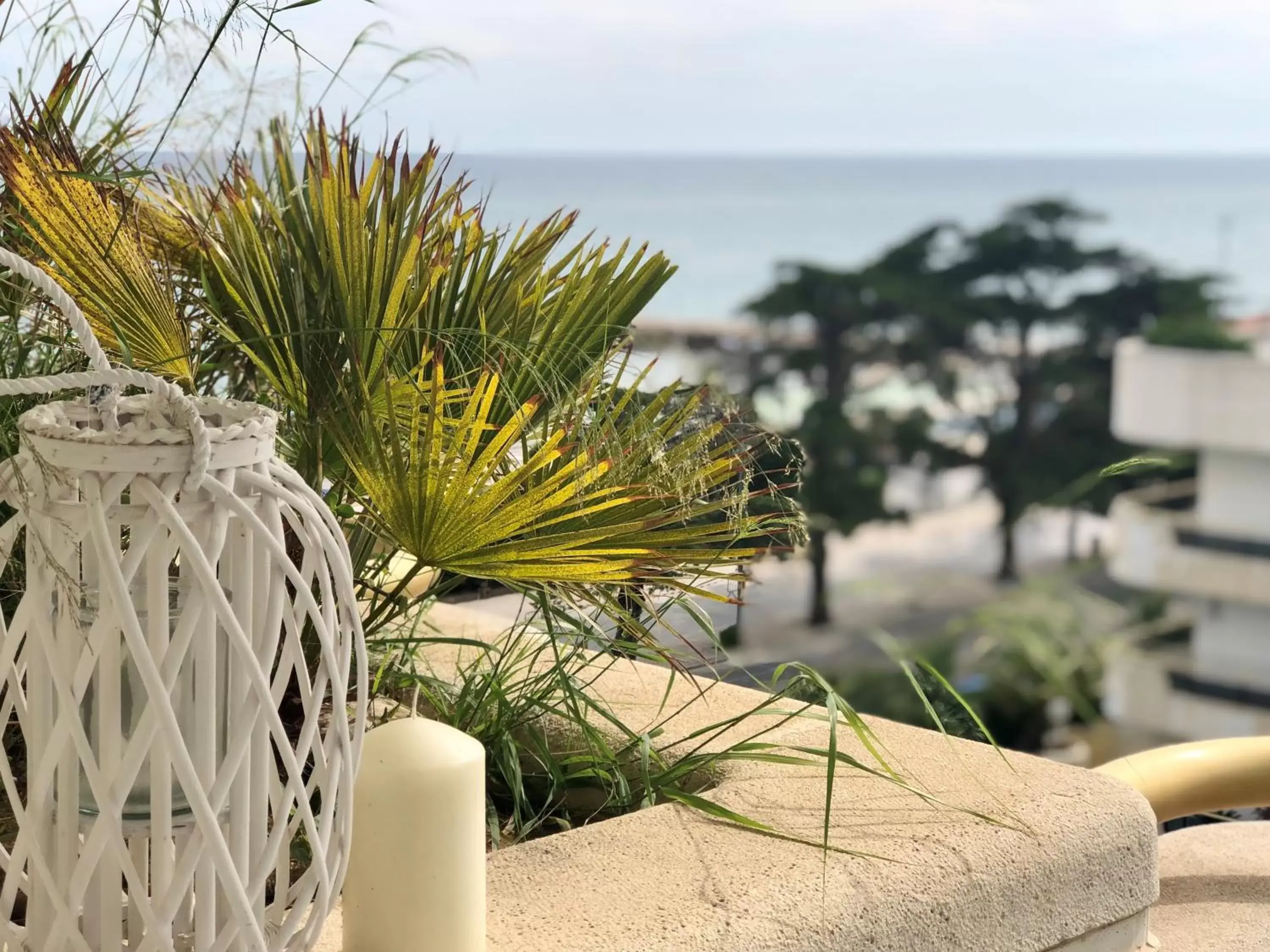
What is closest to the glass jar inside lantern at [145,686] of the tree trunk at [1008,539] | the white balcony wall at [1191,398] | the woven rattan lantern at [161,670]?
the woven rattan lantern at [161,670]

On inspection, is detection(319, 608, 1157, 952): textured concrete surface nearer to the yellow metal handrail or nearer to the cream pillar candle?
the cream pillar candle

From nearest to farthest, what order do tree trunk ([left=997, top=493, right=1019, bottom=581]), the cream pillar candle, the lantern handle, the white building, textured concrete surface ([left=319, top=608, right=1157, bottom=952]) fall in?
1. the lantern handle
2. the cream pillar candle
3. textured concrete surface ([left=319, top=608, right=1157, bottom=952])
4. the white building
5. tree trunk ([left=997, top=493, right=1019, bottom=581])

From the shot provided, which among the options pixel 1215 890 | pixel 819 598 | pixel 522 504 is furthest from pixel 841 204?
pixel 522 504

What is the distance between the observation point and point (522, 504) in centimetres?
119

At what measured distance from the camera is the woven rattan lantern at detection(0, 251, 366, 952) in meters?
0.85

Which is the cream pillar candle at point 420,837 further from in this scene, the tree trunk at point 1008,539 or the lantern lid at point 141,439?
the tree trunk at point 1008,539

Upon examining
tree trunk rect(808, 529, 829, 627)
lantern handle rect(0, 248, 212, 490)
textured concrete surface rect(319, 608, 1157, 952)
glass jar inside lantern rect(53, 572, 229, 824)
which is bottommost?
tree trunk rect(808, 529, 829, 627)

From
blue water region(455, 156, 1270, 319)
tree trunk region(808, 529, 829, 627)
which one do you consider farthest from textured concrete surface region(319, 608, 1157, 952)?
blue water region(455, 156, 1270, 319)

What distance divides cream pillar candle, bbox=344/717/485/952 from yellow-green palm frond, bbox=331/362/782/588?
0.22 m

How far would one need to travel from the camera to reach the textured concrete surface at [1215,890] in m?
1.48

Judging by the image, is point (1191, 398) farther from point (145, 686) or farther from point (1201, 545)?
point (145, 686)

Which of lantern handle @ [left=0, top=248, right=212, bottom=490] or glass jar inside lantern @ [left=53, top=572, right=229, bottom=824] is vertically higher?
lantern handle @ [left=0, top=248, right=212, bottom=490]

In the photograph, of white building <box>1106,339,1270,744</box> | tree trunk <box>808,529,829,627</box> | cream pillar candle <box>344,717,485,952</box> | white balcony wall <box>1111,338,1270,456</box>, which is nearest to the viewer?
cream pillar candle <box>344,717,485,952</box>

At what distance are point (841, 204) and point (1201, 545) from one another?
31.7m
